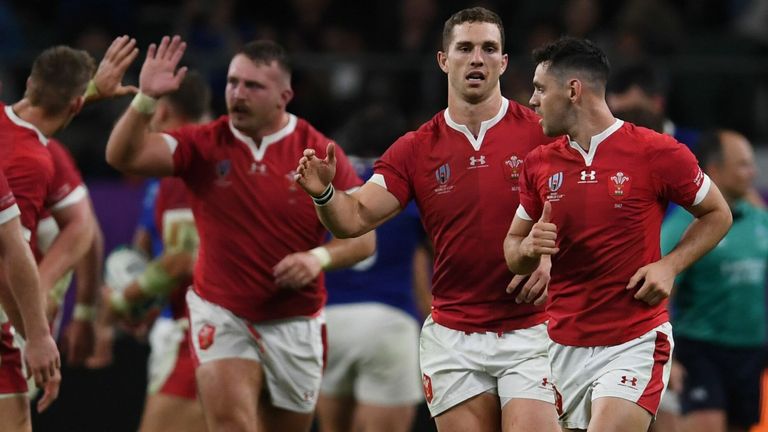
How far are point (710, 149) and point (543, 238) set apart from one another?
3.83m

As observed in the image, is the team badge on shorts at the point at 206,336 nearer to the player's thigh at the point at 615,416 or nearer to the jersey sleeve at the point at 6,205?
the jersey sleeve at the point at 6,205

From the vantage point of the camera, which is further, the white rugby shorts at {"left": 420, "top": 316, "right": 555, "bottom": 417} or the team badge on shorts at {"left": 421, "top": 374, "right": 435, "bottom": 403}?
the team badge on shorts at {"left": 421, "top": 374, "right": 435, "bottom": 403}

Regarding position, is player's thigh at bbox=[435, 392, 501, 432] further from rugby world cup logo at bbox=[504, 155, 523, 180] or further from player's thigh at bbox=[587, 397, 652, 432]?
rugby world cup logo at bbox=[504, 155, 523, 180]

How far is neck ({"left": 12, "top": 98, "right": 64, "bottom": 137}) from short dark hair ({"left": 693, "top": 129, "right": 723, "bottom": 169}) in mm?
4444

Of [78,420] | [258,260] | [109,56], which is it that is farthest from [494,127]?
[78,420]

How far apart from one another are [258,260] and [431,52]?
5.82 meters

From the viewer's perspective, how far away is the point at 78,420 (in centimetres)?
1083

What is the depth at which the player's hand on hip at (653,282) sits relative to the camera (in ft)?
19.3

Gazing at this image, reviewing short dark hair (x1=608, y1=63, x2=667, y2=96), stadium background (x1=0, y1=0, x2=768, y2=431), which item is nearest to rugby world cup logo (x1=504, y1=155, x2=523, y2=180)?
short dark hair (x1=608, y1=63, x2=667, y2=96)

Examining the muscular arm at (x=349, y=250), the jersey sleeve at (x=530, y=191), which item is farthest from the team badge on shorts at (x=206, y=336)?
the jersey sleeve at (x=530, y=191)

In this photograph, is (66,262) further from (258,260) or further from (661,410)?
(661,410)

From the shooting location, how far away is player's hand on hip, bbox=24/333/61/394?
6094 millimetres

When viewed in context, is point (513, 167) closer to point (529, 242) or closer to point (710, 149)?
point (529, 242)

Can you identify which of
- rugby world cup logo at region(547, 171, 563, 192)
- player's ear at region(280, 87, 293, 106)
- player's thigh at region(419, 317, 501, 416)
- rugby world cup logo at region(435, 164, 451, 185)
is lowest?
player's thigh at region(419, 317, 501, 416)
